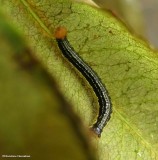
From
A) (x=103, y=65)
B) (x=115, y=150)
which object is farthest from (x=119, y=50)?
(x=115, y=150)

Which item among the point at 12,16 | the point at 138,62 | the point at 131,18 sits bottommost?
the point at 131,18

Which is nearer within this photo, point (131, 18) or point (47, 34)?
point (47, 34)

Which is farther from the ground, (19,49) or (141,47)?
(19,49)

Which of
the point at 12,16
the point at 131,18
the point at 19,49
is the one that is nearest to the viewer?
the point at 19,49

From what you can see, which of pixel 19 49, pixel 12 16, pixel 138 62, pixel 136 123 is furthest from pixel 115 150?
pixel 19 49

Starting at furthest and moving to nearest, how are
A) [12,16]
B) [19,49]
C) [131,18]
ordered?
1. [131,18]
2. [12,16]
3. [19,49]

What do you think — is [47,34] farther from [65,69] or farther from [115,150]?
[115,150]

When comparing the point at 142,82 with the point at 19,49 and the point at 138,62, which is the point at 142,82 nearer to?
the point at 138,62
